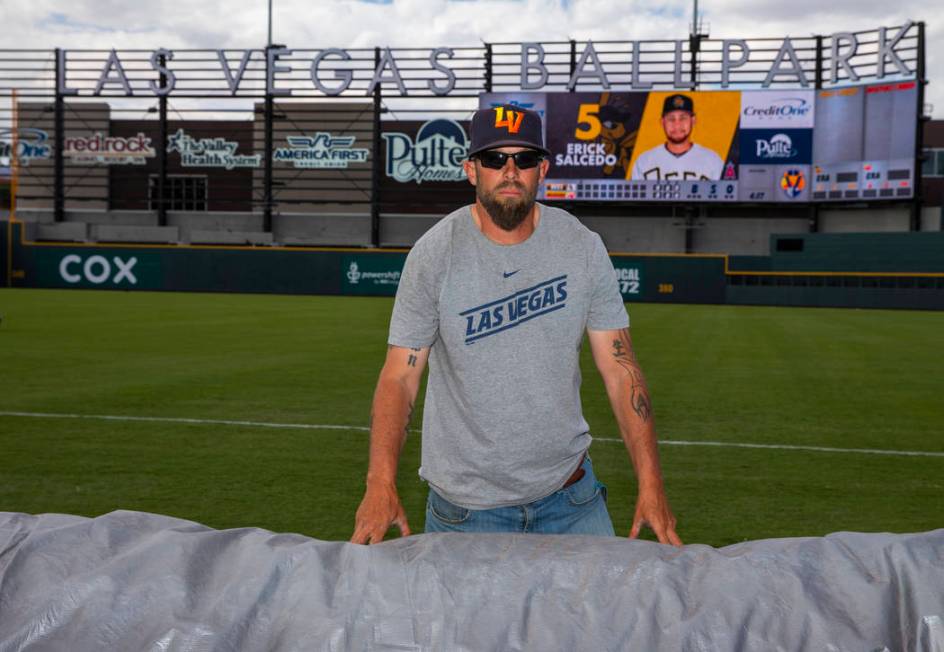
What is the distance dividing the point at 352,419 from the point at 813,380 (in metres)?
6.61

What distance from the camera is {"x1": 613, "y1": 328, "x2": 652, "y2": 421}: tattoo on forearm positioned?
Answer: 3.49 m

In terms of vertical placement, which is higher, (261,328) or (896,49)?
(896,49)

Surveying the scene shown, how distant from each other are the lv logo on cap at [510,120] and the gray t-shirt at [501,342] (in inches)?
12.6

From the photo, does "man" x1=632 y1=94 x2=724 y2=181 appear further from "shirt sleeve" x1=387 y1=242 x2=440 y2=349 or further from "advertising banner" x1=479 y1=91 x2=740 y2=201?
"shirt sleeve" x1=387 y1=242 x2=440 y2=349

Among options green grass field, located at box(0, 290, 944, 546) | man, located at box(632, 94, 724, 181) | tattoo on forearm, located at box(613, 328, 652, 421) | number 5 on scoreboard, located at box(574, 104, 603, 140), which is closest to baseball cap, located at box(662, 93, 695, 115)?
man, located at box(632, 94, 724, 181)

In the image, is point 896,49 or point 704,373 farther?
point 896,49

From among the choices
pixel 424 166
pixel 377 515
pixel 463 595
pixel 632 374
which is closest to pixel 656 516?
pixel 632 374

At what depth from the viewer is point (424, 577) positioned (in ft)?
6.48

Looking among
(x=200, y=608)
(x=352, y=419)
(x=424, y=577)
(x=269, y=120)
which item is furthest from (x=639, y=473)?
(x=269, y=120)

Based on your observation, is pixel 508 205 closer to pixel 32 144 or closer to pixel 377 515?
pixel 377 515

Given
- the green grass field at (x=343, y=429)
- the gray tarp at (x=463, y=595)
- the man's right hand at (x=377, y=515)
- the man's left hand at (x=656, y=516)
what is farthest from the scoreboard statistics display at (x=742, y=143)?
the gray tarp at (x=463, y=595)

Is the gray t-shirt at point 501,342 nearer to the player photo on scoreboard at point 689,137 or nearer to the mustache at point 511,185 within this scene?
the mustache at point 511,185

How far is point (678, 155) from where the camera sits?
42031 mm

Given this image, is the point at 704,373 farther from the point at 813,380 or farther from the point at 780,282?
the point at 780,282
